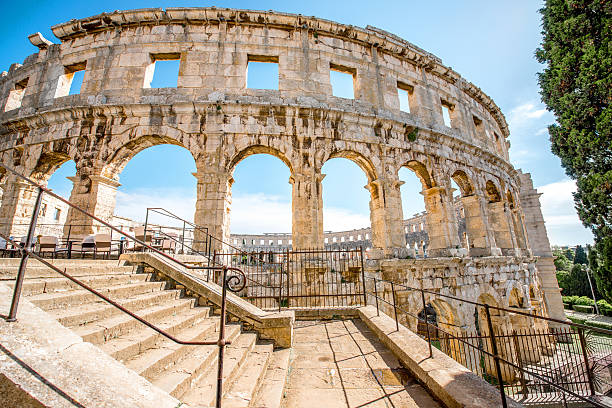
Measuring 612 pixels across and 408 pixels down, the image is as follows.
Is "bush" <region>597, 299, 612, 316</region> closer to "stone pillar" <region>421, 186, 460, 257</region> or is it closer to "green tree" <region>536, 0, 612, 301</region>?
"green tree" <region>536, 0, 612, 301</region>

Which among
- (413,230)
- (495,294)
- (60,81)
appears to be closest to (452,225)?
(495,294)

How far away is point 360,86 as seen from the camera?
10.2 meters

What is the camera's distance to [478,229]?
35.4 feet

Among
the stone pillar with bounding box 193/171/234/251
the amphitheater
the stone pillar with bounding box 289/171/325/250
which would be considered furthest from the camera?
the stone pillar with bounding box 289/171/325/250

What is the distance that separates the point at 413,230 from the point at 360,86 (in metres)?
20.8

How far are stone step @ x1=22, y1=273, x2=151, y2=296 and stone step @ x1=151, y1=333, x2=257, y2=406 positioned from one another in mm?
1886

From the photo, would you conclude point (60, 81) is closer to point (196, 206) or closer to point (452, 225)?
point (196, 206)

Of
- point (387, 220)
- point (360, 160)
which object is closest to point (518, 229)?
point (387, 220)

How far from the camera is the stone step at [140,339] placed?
7.62 ft

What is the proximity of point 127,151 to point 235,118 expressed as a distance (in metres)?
4.03

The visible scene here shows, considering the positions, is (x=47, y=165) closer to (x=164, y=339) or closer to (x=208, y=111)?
(x=208, y=111)

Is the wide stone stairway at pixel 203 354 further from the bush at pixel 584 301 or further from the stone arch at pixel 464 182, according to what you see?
the bush at pixel 584 301

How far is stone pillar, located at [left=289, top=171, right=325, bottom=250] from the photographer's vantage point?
814cm

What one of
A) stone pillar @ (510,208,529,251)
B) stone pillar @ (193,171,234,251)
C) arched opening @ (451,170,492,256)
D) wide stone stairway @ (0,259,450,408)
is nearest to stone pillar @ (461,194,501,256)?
arched opening @ (451,170,492,256)
